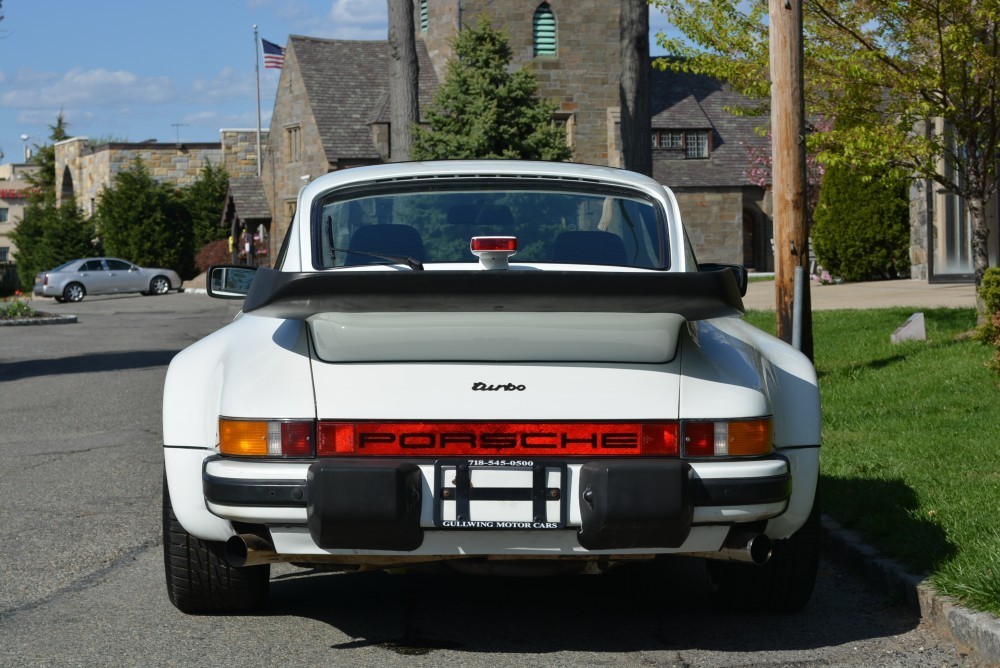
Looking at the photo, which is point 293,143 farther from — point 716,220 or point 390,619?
point 390,619

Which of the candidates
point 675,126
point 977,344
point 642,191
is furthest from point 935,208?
point 675,126

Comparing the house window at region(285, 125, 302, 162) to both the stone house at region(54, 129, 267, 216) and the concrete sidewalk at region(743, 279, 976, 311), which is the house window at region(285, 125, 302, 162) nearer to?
the stone house at region(54, 129, 267, 216)

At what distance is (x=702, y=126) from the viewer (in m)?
51.6

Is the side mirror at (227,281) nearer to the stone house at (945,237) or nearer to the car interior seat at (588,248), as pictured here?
the car interior seat at (588,248)

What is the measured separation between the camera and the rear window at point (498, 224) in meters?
5.28

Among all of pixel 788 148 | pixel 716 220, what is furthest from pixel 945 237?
pixel 716 220

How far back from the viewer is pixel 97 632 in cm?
500

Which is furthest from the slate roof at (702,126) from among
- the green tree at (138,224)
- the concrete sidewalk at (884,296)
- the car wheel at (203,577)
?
the car wheel at (203,577)

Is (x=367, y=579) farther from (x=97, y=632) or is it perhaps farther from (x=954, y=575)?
(x=954, y=575)

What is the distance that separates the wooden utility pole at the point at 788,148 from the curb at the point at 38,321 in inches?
846

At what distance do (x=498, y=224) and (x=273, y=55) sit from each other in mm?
47569

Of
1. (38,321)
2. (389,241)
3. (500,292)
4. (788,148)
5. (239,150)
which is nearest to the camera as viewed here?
(500,292)

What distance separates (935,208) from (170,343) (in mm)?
14052

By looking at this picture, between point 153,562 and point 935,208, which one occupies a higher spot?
point 935,208
